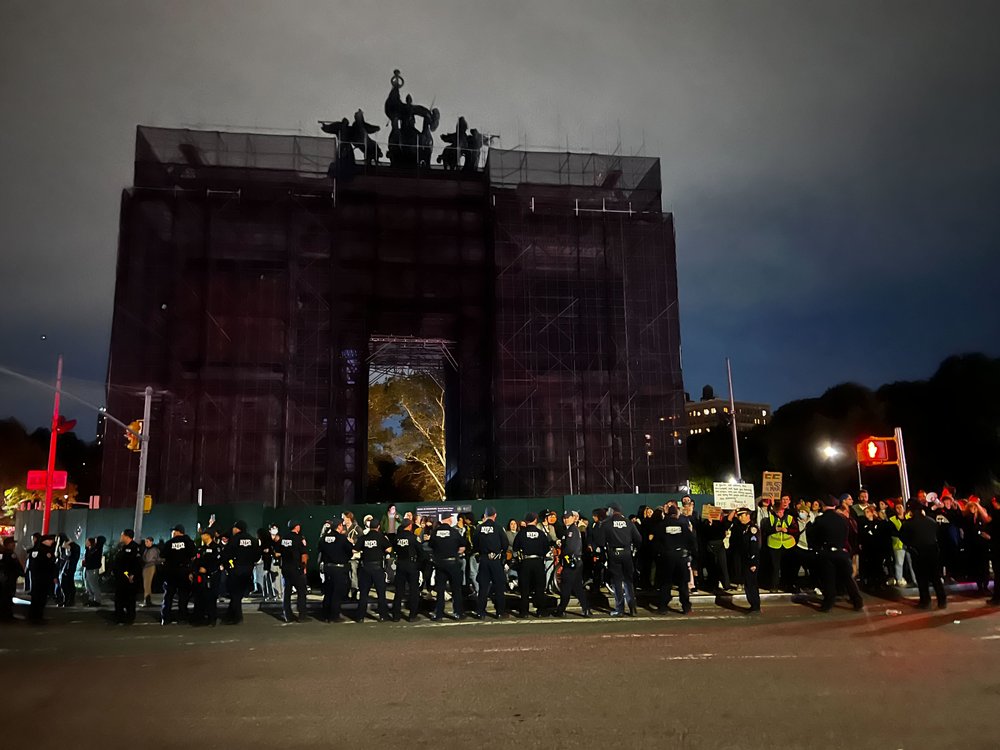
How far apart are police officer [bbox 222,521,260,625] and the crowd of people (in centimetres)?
2

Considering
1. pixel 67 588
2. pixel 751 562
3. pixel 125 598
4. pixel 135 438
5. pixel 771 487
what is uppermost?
pixel 135 438

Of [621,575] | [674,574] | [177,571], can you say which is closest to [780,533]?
[674,574]

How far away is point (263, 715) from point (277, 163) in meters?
29.6

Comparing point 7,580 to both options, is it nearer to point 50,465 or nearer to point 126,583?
point 126,583

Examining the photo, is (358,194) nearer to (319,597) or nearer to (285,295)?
(285,295)

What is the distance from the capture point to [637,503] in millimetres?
20609

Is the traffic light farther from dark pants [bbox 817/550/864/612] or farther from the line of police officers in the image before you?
dark pants [bbox 817/550/864/612]

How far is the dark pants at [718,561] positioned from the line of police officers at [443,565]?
33.0 inches

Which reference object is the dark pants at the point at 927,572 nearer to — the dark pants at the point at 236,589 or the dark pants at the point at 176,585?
the dark pants at the point at 236,589

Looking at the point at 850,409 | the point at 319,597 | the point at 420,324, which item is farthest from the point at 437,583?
the point at 850,409

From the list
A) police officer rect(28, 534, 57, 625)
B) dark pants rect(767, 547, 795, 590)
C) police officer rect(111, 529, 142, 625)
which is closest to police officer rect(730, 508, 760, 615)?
dark pants rect(767, 547, 795, 590)

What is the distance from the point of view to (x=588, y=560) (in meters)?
15.0

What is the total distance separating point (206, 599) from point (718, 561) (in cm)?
965

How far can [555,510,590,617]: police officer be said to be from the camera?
12.4 meters
